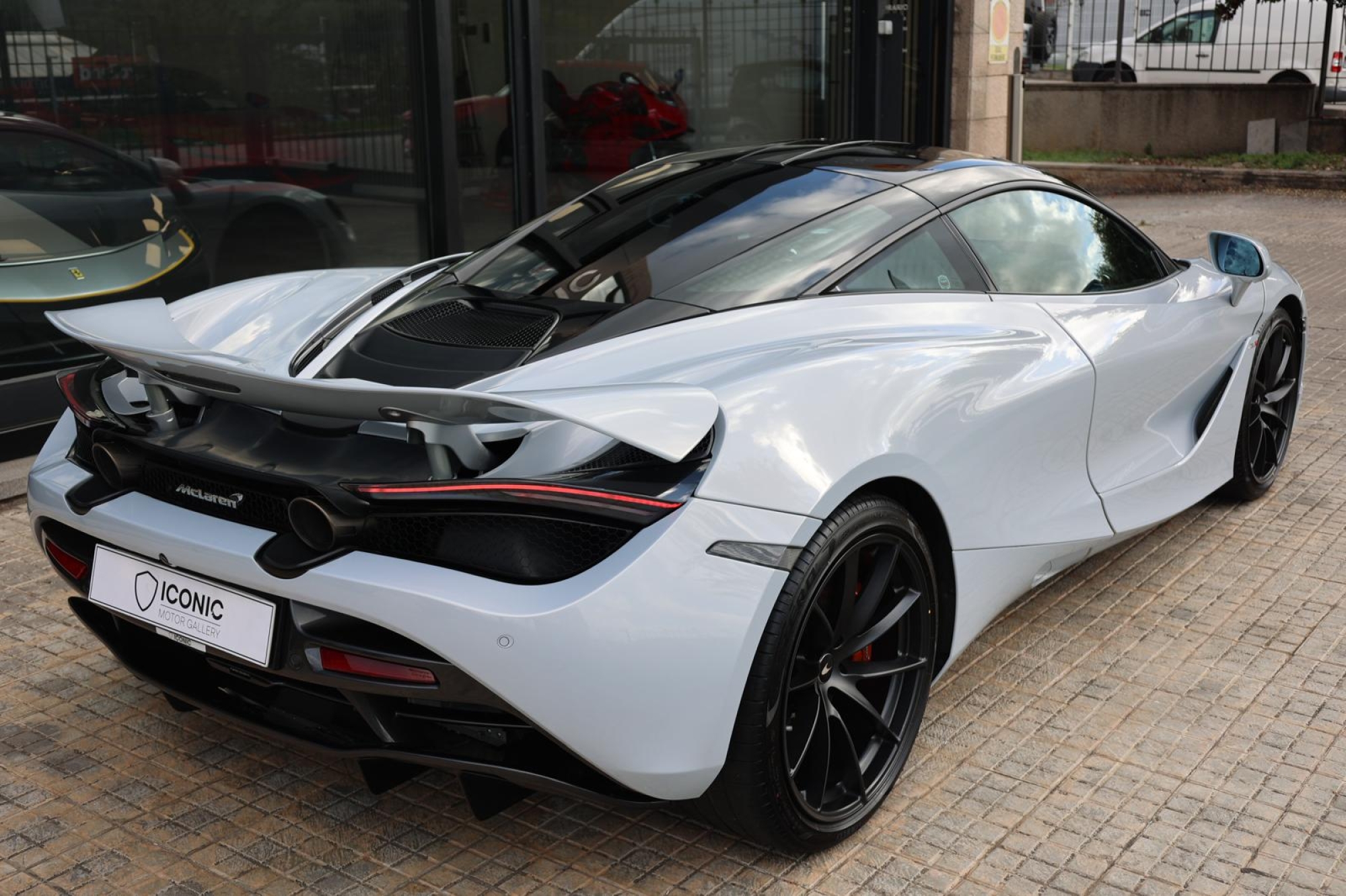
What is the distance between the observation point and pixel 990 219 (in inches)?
147

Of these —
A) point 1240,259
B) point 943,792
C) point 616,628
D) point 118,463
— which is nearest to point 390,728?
point 616,628

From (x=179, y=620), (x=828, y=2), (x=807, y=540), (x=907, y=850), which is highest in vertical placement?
(x=828, y=2)

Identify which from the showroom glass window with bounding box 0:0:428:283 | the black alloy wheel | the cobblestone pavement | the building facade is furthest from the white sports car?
the building facade

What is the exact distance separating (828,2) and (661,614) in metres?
9.55

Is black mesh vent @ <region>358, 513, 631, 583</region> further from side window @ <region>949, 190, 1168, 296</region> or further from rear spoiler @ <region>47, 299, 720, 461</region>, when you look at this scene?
side window @ <region>949, 190, 1168, 296</region>

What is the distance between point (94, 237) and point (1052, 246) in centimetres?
445

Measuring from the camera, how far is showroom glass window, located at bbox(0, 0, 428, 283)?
6.15 metres

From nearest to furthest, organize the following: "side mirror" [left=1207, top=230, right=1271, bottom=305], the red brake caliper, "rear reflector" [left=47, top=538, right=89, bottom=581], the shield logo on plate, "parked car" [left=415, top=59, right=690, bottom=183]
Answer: the shield logo on plate, "rear reflector" [left=47, top=538, right=89, bottom=581], the red brake caliper, "side mirror" [left=1207, top=230, right=1271, bottom=305], "parked car" [left=415, top=59, right=690, bottom=183]

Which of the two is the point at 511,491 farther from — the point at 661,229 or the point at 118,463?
the point at 661,229

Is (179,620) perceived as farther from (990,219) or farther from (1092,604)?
(1092,604)

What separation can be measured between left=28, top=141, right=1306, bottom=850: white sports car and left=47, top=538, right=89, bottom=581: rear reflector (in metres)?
0.01

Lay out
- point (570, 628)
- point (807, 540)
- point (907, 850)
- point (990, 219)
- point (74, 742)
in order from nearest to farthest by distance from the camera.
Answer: point (570, 628)
point (807, 540)
point (907, 850)
point (74, 742)
point (990, 219)

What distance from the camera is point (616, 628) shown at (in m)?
2.39

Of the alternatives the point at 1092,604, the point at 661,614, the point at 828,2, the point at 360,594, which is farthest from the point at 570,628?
the point at 828,2
